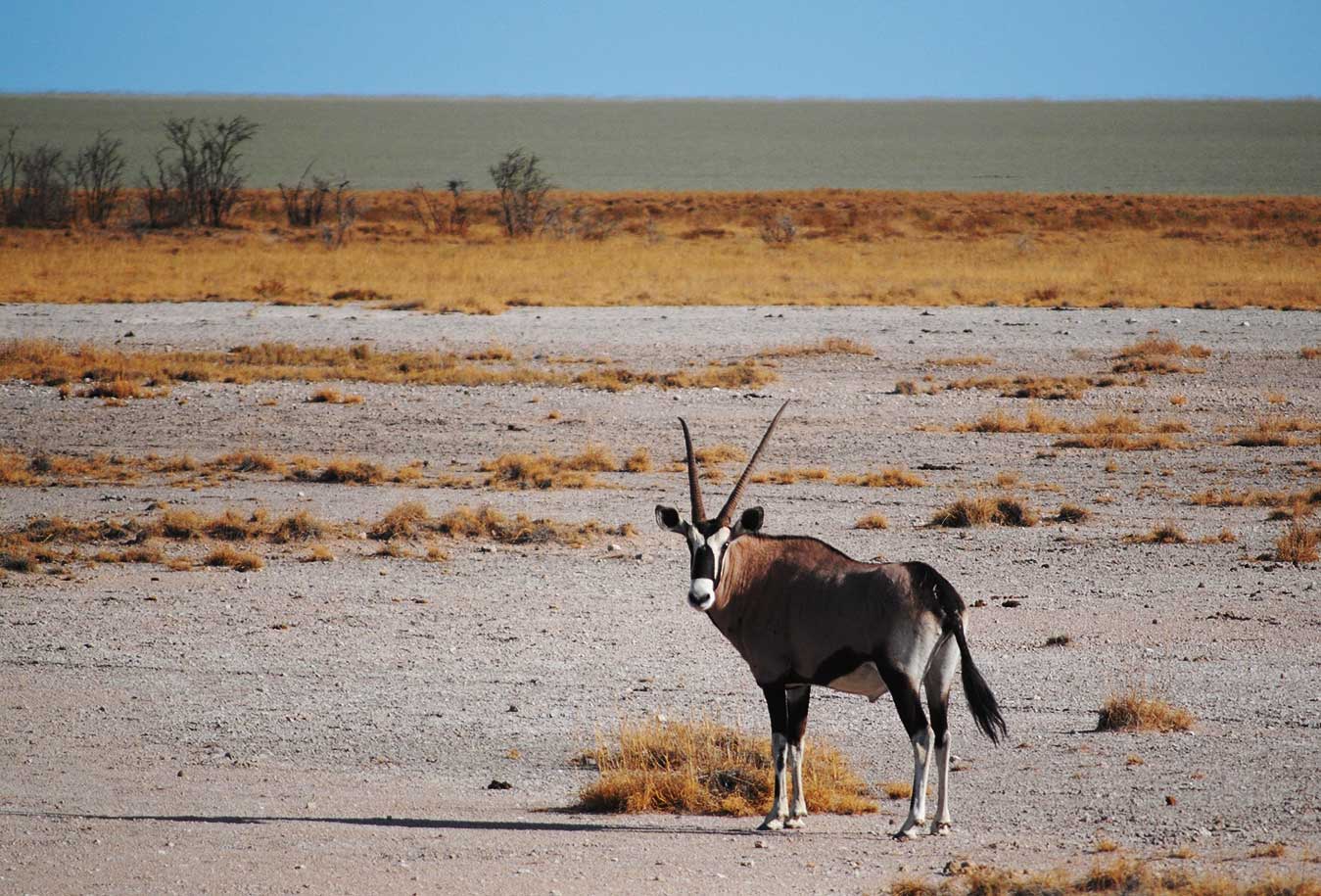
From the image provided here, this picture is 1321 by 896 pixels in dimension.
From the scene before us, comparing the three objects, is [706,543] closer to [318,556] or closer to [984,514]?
[318,556]

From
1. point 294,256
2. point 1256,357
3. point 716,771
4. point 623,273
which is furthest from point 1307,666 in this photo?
point 294,256

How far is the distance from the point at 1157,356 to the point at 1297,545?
13.3m

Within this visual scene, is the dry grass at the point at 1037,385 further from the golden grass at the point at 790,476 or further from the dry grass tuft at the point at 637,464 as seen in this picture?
the dry grass tuft at the point at 637,464

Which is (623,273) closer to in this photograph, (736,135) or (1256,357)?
(1256,357)

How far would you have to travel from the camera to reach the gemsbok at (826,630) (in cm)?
689

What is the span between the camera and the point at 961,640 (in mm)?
7000

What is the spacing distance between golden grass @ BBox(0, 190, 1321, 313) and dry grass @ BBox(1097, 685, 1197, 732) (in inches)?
978

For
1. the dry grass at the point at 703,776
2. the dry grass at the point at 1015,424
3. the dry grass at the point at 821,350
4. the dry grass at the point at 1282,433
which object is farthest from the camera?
the dry grass at the point at 821,350

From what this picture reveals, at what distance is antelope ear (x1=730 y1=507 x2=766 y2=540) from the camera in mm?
7289

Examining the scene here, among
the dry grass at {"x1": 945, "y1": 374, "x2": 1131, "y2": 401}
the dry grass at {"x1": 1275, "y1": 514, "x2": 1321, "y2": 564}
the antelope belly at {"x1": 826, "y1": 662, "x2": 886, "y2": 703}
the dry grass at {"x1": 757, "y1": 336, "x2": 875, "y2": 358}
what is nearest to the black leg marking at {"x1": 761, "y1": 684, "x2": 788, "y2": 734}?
the antelope belly at {"x1": 826, "y1": 662, "x2": 886, "y2": 703}

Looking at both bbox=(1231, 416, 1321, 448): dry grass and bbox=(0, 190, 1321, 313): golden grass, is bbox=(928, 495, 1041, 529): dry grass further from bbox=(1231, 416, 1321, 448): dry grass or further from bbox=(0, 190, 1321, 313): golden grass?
bbox=(0, 190, 1321, 313): golden grass

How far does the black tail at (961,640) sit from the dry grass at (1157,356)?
19257mm

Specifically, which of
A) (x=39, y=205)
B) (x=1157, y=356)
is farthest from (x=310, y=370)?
(x=39, y=205)


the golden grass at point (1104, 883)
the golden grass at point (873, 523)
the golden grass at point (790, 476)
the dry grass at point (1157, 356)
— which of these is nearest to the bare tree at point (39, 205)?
the dry grass at point (1157, 356)
